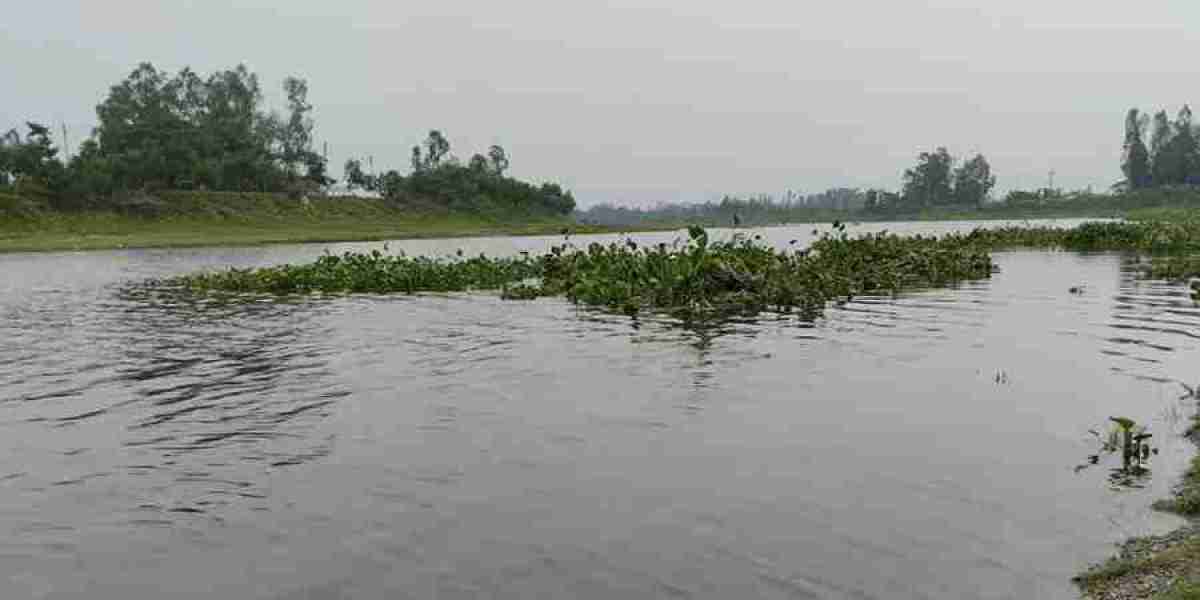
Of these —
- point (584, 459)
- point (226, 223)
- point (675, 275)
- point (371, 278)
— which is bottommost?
point (584, 459)

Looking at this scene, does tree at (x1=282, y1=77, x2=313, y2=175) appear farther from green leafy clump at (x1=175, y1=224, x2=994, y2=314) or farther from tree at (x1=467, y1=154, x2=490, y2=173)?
green leafy clump at (x1=175, y1=224, x2=994, y2=314)

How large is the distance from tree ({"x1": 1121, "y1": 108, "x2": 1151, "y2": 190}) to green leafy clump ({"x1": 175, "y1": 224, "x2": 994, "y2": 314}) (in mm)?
178513

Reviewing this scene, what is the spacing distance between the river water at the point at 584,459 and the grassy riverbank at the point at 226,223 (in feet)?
229

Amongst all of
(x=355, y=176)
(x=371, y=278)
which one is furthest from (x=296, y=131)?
(x=371, y=278)

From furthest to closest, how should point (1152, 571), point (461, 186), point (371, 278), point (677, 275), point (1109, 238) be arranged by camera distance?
1. point (461, 186)
2. point (1109, 238)
3. point (371, 278)
4. point (677, 275)
5. point (1152, 571)

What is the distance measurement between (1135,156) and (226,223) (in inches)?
7005

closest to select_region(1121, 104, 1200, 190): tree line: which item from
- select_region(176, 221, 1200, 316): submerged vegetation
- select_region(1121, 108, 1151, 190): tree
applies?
select_region(1121, 108, 1151, 190): tree

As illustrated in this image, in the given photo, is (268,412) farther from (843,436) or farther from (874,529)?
(874,529)

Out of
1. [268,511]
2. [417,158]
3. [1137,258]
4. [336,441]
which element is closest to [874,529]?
[268,511]

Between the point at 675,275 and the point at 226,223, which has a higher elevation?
the point at 226,223

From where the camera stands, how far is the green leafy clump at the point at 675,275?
92.1 ft

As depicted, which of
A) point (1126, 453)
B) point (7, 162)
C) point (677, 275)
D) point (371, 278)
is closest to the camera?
point (1126, 453)

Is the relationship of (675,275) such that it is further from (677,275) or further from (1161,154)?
(1161,154)

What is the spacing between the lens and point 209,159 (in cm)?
12525
